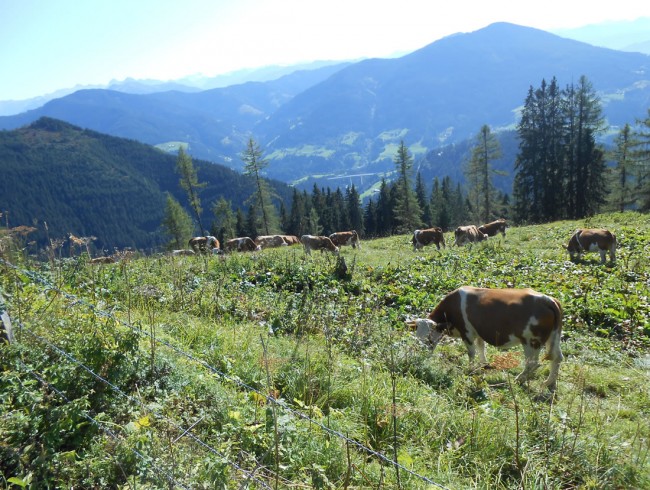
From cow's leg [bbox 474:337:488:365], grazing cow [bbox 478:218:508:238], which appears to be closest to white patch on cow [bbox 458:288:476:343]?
cow's leg [bbox 474:337:488:365]

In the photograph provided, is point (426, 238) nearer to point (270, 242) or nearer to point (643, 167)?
point (270, 242)

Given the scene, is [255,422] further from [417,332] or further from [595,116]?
[595,116]

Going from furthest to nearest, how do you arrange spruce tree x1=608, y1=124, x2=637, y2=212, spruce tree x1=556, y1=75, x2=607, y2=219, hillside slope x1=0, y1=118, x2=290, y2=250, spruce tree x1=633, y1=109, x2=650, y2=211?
1. hillside slope x1=0, y1=118, x2=290, y2=250
2. spruce tree x1=608, y1=124, x2=637, y2=212
3. spruce tree x1=556, y1=75, x2=607, y2=219
4. spruce tree x1=633, y1=109, x2=650, y2=211

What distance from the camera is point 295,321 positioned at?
8.60 m

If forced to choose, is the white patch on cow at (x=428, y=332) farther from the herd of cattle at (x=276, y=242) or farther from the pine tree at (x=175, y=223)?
the pine tree at (x=175, y=223)

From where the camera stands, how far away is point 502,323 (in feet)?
22.7

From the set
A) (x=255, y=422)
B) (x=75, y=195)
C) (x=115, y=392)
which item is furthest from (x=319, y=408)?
(x=75, y=195)

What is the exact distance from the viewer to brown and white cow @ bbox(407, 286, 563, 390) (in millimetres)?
6543

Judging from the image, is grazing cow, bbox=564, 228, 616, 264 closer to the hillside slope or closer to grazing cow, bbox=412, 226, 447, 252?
grazing cow, bbox=412, 226, 447, 252

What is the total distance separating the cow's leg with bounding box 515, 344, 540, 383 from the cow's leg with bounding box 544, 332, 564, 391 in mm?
228

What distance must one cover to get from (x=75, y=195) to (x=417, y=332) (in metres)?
215

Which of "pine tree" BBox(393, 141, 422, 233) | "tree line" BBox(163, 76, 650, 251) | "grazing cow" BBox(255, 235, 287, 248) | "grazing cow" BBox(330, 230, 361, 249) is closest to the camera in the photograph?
"grazing cow" BBox(330, 230, 361, 249)

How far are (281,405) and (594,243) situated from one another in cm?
1571

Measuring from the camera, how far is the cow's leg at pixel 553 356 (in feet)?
20.6
